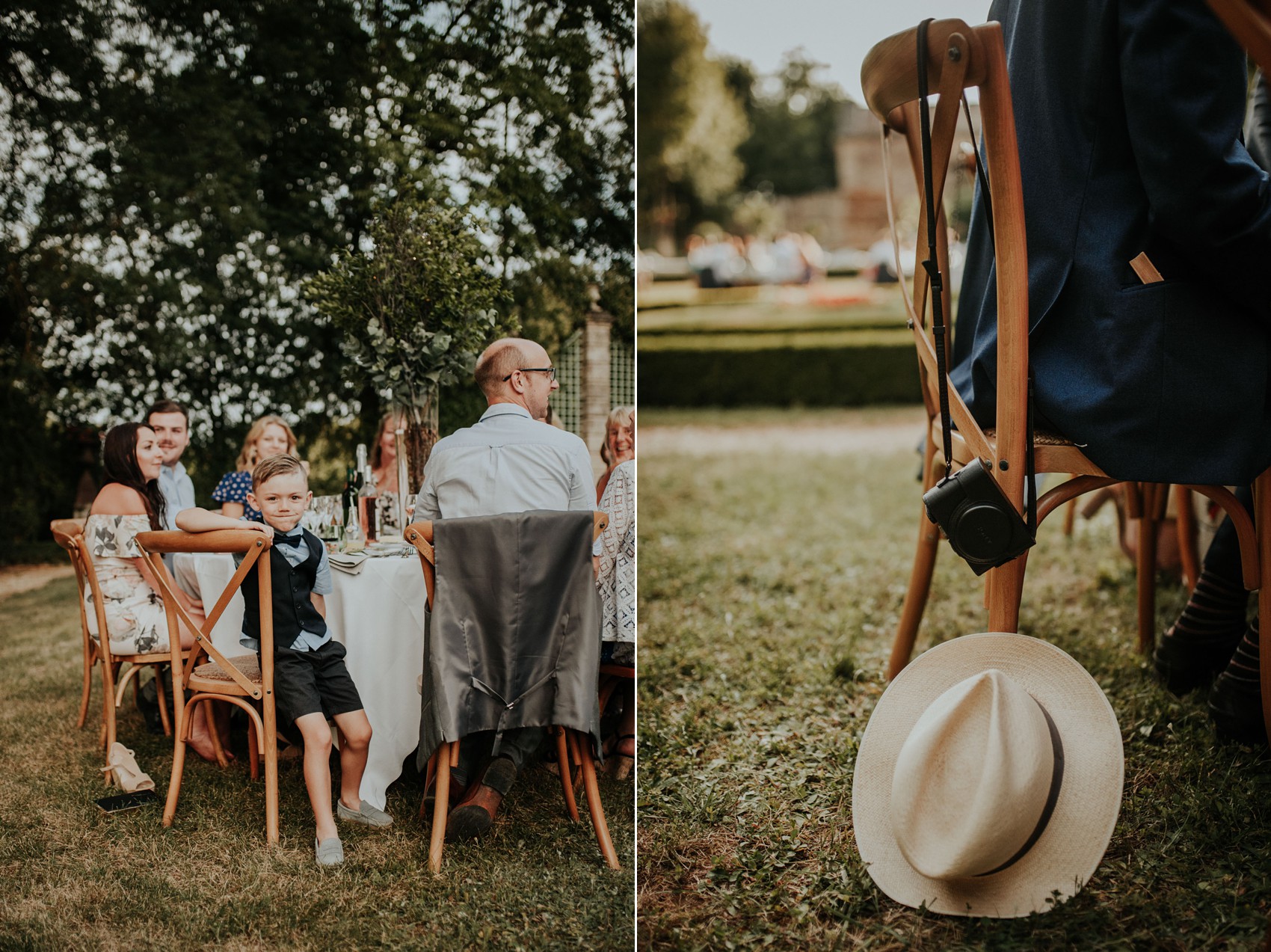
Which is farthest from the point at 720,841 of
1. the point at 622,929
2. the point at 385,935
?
the point at 385,935

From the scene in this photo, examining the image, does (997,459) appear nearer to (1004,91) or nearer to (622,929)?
(1004,91)

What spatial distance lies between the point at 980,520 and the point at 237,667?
2.23m

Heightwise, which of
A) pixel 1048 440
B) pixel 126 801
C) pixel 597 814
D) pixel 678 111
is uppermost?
pixel 678 111

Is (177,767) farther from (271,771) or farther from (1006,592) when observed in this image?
(1006,592)

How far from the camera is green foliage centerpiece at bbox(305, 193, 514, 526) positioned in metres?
3.38

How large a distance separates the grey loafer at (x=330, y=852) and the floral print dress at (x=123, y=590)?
4.02 feet

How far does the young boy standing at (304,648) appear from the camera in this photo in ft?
8.81

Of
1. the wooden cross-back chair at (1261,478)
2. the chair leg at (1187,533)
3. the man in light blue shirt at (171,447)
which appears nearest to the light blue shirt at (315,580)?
the man in light blue shirt at (171,447)

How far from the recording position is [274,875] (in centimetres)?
238

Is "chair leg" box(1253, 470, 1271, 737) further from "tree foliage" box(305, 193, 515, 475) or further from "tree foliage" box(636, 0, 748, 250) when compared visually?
"tree foliage" box(636, 0, 748, 250)

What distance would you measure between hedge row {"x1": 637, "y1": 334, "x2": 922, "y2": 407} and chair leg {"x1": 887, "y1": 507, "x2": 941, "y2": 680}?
30.7 ft

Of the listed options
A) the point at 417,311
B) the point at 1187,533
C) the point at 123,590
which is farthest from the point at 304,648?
the point at 1187,533

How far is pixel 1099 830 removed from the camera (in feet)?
5.59

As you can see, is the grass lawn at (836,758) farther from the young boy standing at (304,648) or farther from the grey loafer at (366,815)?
the young boy standing at (304,648)
